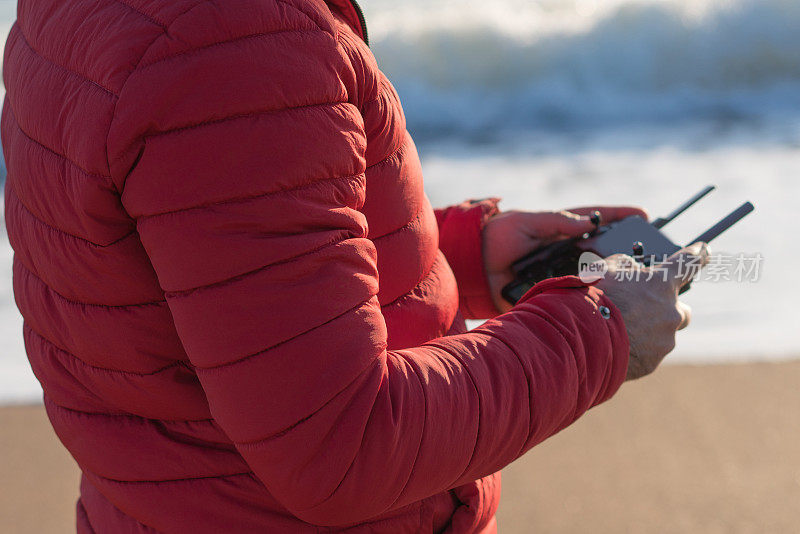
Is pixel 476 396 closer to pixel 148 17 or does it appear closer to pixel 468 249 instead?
pixel 148 17

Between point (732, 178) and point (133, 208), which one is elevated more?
point (133, 208)

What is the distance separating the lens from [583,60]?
17.9ft

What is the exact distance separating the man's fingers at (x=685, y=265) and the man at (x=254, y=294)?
0.02 meters

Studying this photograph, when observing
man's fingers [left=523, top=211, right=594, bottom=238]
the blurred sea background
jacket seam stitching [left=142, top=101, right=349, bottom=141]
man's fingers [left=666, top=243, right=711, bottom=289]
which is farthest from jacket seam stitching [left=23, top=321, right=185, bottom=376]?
the blurred sea background

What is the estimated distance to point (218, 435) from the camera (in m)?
0.74

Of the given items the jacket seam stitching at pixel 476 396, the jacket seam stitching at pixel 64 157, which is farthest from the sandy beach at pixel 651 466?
the jacket seam stitching at pixel 64 157

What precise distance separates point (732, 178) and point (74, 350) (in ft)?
11.7

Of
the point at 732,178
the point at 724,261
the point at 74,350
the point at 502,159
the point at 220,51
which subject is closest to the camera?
the point at 220,51

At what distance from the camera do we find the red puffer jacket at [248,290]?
58 centimetres

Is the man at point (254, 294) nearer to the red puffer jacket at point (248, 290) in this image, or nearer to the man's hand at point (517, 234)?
the red puffer jacket at point (248, 290)

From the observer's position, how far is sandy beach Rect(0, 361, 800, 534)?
1.64 meters

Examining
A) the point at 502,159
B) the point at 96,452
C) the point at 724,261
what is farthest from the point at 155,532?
the point at 502,159

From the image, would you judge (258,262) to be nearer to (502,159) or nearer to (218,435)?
(218,435)

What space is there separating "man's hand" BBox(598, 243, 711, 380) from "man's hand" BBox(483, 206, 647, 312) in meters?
0.29
